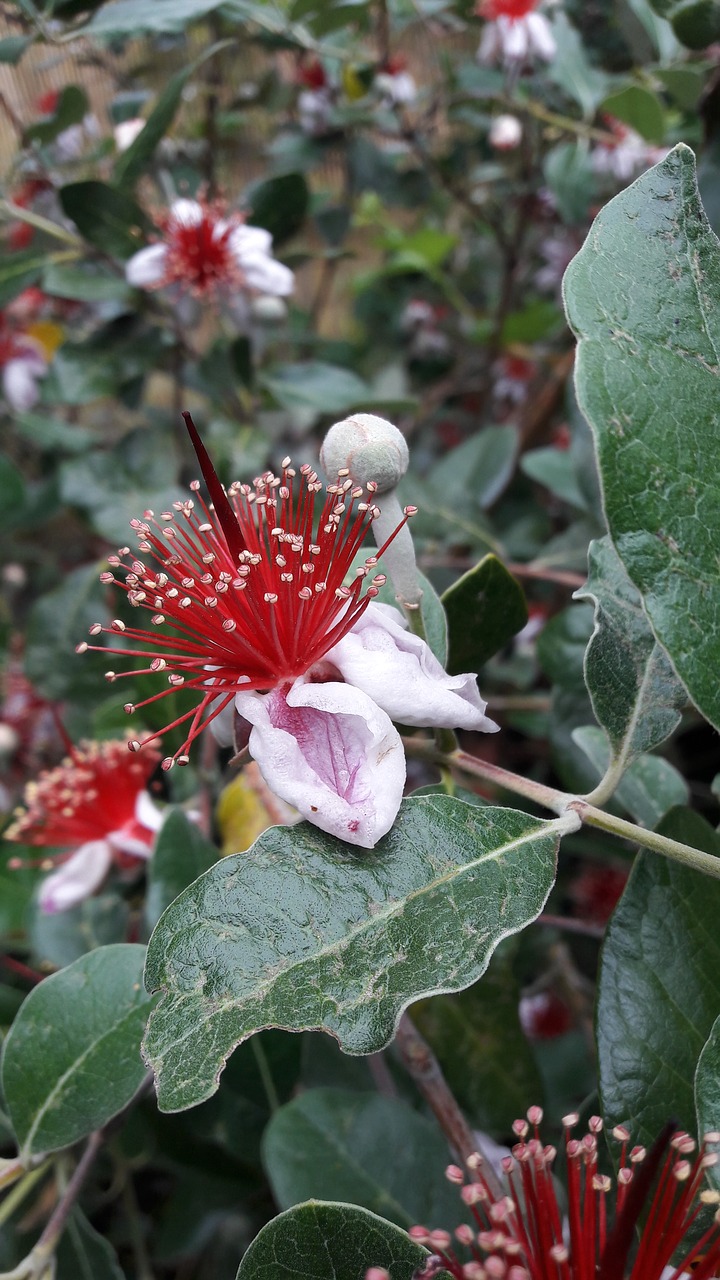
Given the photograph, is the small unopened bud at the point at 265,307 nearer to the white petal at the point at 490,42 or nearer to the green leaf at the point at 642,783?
the white petal at the point at 490,42

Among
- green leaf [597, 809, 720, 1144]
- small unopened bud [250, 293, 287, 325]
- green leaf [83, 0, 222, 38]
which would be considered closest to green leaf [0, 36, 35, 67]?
green leaf [83, 0, 222, 38]

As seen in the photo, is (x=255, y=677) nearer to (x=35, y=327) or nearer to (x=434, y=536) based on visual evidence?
(x=434, y=536)

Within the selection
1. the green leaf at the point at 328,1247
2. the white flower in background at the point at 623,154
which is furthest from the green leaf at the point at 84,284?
the green leaf at the point at 328,1247

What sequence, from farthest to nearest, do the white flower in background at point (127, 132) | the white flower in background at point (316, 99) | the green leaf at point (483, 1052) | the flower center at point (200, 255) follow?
the white flower in background at point (316, 99) → the white flower in background at point (127, 132) → the flower center at point (200, 255) → the green leaf at point (483, 1052)

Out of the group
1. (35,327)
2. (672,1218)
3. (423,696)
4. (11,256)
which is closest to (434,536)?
(11,256)

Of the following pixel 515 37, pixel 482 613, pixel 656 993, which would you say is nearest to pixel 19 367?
pixel 515 37

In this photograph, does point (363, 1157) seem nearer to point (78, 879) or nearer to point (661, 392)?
point (78, 879)
